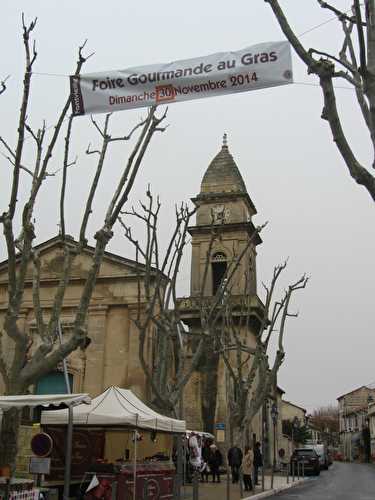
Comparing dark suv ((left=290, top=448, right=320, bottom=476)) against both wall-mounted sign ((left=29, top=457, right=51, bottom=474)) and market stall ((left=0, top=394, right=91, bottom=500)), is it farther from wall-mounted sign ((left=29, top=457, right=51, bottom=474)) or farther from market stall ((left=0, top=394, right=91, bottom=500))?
market stall ((left=0, top=394, right=91, bottom=500))

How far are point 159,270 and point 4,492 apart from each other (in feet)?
30.9

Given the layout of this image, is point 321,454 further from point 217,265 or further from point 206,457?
point 206,457

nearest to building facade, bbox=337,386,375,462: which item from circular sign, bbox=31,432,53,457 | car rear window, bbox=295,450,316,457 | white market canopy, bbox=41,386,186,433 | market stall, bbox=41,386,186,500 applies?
car rear window, bbox=295,450,316,457

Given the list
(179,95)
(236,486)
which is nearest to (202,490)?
(236,486)

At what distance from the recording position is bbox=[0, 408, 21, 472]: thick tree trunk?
10891 mm

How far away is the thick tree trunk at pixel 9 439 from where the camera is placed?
1089 centimetres

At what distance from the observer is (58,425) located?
1477cm

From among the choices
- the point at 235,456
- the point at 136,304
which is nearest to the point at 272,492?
the point at 235,456

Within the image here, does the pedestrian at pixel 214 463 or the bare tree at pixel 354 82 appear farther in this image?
the pedestrian at pixel 214 463

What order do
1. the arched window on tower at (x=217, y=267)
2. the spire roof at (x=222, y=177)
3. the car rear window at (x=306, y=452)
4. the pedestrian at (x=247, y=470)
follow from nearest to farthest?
the pedestrian at (x=247, y=470), the arched window on tower at (x=217, y=267), the car rear window at (x=306, y=452), the spire roof at (x=222, y=177)

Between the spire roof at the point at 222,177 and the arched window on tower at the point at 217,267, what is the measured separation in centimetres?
398

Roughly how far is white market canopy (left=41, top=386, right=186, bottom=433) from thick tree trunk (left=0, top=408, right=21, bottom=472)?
2833 millimetres

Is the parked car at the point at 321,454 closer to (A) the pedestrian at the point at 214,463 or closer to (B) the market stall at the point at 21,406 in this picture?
(A) the pedestrian at the point at 214,463

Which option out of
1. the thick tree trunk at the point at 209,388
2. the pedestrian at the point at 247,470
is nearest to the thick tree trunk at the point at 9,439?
the pedestrian at the point at 247,470
